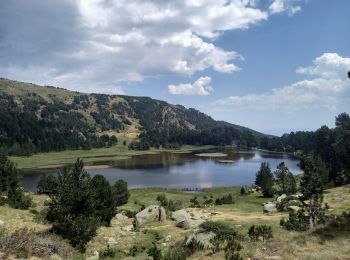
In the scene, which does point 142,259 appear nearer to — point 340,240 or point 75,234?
point 75,234

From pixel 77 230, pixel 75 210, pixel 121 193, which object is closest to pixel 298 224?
pixel 77 230

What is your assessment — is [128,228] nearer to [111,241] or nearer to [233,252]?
[111,241]

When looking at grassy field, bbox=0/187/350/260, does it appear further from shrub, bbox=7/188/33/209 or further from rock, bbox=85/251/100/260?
shrub, bbox=7/188/33/209

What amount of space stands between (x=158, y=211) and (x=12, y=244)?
33.9 meters

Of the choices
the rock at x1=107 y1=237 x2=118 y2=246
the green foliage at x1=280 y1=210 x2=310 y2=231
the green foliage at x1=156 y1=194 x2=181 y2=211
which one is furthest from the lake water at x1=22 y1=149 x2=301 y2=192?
the rock at x1=107 y1=237 x2=118 y2=246

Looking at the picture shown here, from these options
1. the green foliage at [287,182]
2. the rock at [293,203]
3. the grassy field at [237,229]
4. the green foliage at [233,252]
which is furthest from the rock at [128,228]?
the green foliage at [287,182]

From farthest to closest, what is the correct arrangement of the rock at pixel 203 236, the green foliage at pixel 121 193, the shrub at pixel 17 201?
1. the green foliage at pixel 121 193
2. the shrub at pixel 17 201
3. the rock at pixel 203 236

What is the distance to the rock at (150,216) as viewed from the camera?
2230 inches

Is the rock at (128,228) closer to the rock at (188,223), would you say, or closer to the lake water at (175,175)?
the rock at (188,223)

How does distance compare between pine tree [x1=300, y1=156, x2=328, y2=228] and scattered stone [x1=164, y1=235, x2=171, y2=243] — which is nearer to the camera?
scattered stone [x1=164, y1=235, x2=171, y2=243]

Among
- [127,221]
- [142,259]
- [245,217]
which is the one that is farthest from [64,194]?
[245,217]

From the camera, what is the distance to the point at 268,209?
6906cm

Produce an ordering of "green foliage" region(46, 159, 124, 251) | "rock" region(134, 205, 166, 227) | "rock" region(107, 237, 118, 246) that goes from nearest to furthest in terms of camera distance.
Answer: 1. "green foliage" region(46, 159, 124, 251)
2. "rock" region(107, 237, 118, 246)
3. "rock" region(134, 205, 166, 227)

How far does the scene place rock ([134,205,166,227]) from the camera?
186 feet
